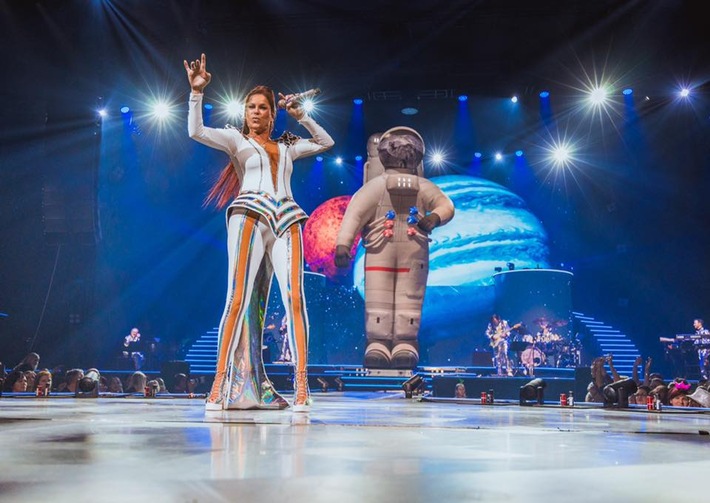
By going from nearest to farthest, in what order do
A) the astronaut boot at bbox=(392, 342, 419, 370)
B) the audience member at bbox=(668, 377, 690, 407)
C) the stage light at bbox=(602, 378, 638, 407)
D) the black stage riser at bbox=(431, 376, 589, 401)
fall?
1. the stage light at bbox=(602, 378, 638, 407)
2. the audience member at bbox=(668, 377, 690, 407)
3. the black stage riser at bbox=(431, 376, 589, 401)
4. the astronaut boot at bbox=(392, 342, 419, 370)

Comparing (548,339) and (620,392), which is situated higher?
(548,339)

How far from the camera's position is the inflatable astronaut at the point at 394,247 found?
9.26 m

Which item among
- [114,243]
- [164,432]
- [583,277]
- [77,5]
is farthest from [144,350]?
[583,277]

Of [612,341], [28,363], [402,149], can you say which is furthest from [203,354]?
[612,341]

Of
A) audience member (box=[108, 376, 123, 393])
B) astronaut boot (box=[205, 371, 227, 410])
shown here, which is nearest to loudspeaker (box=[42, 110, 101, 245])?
audience member (box=[108, 376, 123, 393])

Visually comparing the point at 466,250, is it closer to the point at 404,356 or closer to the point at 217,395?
the point at 404,356

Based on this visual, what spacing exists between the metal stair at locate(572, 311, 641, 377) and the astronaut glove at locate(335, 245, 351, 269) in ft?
29.9

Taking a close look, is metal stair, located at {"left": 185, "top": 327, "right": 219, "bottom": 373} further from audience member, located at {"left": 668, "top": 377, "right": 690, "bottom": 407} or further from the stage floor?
the stage floor

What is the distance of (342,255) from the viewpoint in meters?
9.24

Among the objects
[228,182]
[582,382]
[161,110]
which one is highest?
[161,110]

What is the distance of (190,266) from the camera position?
17.4 m

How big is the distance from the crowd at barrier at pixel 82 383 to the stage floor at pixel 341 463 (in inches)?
155

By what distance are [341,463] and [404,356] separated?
7.54m

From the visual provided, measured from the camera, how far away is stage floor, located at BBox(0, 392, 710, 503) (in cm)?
132
